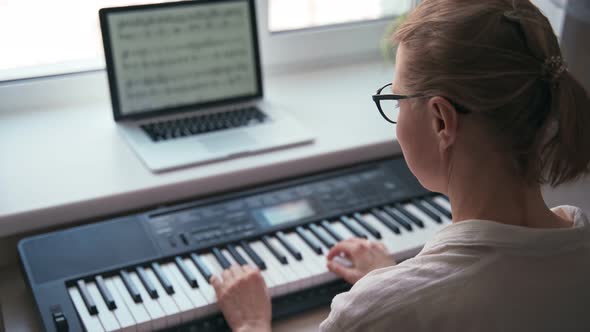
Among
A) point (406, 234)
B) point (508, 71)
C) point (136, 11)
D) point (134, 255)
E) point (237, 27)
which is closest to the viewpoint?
point (508, 71)

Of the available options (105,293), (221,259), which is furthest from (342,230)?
(105,293)

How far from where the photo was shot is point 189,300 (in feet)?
3.83

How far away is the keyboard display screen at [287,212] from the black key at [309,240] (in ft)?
0.11

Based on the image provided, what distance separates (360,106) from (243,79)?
0.28 m

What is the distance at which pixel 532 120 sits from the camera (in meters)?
0.84

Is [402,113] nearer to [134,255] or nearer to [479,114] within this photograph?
[479,114]

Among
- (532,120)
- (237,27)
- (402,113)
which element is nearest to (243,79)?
(237,27)

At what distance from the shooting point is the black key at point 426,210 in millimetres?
1415

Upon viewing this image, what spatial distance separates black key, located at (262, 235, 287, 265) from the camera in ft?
4.19

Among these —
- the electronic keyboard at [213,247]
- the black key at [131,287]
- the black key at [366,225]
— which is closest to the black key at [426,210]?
the electronic keyboard at [213,247]

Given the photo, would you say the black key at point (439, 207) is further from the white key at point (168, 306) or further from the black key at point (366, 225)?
the white key at point (168, 306)

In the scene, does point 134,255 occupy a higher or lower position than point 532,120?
lower

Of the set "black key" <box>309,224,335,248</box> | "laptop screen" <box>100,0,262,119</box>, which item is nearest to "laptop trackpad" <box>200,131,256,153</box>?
"laptop screen" <box>100,0,262,119</box>

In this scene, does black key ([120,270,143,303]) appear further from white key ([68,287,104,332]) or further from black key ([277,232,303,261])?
black key ([277,232,303,261])
